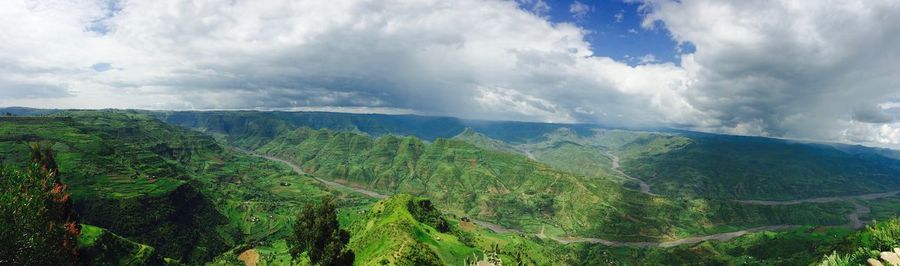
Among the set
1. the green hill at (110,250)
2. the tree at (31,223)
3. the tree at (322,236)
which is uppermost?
the tree at (31,223)

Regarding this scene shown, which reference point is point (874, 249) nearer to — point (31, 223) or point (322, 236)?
point (322, 236)

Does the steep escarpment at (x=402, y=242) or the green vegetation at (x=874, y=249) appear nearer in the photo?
the green vegetation at (x=874, y=249)

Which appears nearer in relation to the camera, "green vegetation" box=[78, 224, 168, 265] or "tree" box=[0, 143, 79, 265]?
"tree" box=[0, 143, 79, 265]

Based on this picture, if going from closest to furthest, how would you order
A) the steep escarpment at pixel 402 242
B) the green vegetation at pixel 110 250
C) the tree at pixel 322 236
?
the tree at pixel 322 236 → the steep escarpment at pixel 402 242 → the green vegetation at pixel 110 250

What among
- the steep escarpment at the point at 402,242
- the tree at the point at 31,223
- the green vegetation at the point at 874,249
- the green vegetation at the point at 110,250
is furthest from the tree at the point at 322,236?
the green vegetation at the point at 110,250

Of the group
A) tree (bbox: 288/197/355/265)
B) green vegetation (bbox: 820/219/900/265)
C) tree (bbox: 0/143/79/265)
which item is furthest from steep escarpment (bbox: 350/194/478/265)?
green vegetation (bbox: 820/219/900/265)

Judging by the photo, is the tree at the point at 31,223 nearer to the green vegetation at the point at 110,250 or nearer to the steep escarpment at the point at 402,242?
the steep escarpment at the point at 402,242

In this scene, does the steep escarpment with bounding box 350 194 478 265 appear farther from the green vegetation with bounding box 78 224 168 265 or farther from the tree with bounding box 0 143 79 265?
the green vegetation with bounding box 78 224 168 265
